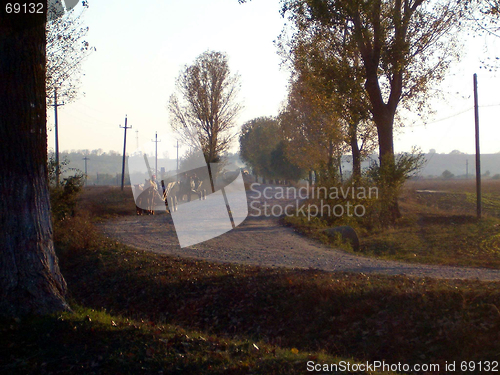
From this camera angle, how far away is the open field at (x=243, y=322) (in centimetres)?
495

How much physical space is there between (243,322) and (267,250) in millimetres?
5719

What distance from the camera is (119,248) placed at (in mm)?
13391

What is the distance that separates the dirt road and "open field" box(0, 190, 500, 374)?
1317 millimetres

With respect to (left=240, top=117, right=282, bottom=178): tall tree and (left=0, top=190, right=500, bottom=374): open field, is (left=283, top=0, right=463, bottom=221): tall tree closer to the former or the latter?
(left=0, top=190, right=500, bottom=374): open field

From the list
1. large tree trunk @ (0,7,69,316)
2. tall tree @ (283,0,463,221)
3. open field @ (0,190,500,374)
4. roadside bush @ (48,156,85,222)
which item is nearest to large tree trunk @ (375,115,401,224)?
tall tree @ (283,0,463,221)

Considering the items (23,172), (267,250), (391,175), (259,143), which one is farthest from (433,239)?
(259,143)

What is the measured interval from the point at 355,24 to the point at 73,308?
688 inches

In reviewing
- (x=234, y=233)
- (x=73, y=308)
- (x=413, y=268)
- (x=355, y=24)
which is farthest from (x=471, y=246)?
(x=73, y=308)

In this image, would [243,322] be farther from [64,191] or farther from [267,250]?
[64,191]

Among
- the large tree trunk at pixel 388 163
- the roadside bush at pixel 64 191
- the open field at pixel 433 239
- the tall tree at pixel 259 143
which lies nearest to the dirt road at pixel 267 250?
the open field at pixel 433 239

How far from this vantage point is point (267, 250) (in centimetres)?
1368

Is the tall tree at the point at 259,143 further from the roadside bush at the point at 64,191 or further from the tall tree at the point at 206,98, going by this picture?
the roadside bush at the point at 64,191

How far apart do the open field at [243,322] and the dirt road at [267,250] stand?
1.32 meters

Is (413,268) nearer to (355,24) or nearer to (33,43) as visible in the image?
(33,43)
